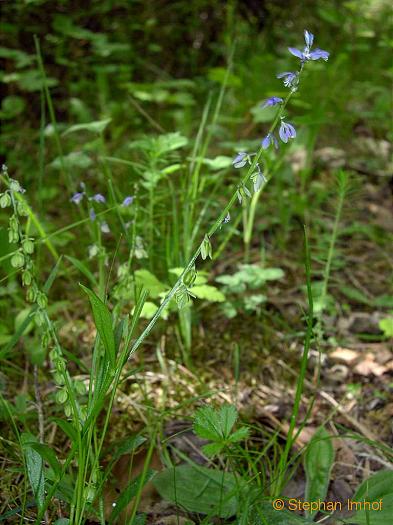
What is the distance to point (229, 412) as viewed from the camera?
1.31 meters

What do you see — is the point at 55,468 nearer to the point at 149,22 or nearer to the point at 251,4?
the point at 149,22

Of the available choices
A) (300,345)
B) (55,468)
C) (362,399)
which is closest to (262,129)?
(300,345)

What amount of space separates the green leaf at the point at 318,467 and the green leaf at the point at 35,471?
667 millimetres

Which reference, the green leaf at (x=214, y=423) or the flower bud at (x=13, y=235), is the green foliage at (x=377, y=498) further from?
the flower bud at (x=13, y=235)

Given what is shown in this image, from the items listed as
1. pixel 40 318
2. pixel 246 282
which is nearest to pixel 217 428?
pixel 40 318

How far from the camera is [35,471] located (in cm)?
128

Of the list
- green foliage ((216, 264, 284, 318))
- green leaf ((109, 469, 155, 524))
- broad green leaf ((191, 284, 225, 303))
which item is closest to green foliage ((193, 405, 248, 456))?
green leaf ((109, 469, 155, 524))

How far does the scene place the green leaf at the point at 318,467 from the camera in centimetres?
150

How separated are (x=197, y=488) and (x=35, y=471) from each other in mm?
410

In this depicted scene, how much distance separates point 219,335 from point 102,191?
1034mm

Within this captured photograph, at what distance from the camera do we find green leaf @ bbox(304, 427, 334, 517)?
150 cm

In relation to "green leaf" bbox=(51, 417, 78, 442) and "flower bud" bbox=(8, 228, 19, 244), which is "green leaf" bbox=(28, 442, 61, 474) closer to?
"green leaf" bbox=(51, 417, 78, 442)

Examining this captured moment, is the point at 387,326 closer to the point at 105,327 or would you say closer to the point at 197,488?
the point at 197,488

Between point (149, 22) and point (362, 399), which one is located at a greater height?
point (149, 22)
